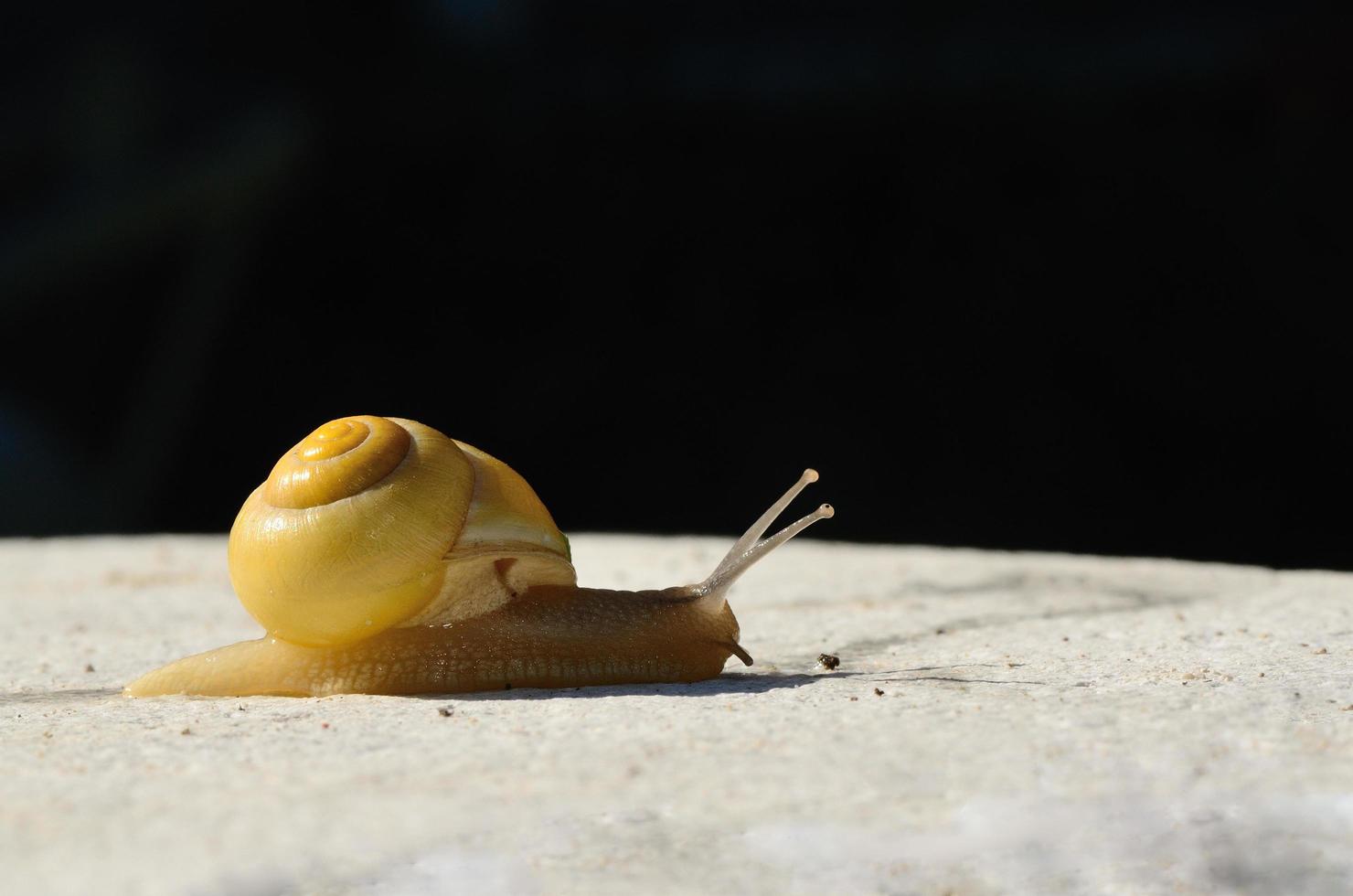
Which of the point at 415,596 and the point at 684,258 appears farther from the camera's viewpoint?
the point at 684,258

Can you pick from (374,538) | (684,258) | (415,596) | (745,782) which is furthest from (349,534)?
(684,258)

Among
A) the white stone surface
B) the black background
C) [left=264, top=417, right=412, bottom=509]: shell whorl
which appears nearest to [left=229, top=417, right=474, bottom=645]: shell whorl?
[left=264, top=417, right=412, bottom=509]: shell whorl

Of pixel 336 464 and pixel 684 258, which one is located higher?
pixel 684 258

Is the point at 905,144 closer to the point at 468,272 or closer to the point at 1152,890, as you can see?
the point at 468,272

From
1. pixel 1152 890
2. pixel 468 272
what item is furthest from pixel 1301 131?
pixel 1152 890

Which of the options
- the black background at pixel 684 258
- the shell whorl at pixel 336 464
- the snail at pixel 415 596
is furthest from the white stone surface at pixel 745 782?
the black background at pixel 684 258

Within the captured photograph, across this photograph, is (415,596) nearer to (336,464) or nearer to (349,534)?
(349,534)

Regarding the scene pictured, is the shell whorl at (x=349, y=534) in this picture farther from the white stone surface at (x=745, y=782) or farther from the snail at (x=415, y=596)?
the white stone surface at (x=745, y=782)

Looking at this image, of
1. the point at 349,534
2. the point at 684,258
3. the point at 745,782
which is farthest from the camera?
the point at 684,258

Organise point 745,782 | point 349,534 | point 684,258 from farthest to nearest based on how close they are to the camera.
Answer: point 684,258 → point 349,534 → point 745,782
